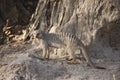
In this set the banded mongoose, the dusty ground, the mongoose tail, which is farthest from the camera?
the banded mongoose

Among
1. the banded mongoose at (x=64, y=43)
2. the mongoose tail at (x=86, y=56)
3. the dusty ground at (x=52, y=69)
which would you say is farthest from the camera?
the banded mongoose at (x=64, y=43)

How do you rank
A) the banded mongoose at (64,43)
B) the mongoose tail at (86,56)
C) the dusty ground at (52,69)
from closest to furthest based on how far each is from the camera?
the dusty ground at (52,69) → the mongoose tail at (86,56) → the banded mongoose at (64,43)

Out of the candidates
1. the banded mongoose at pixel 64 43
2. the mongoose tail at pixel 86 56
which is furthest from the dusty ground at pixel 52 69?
the banded mongoose at pixel 64 43

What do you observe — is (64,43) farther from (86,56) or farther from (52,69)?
(52,69)

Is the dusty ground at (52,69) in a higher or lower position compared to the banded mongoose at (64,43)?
lower

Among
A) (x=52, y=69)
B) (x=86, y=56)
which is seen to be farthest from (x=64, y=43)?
(x=52, y=69)

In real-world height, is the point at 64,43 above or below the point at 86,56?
above

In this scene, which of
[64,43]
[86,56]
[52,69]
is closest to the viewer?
[52,69]

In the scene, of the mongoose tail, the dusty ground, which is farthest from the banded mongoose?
the dusty ground

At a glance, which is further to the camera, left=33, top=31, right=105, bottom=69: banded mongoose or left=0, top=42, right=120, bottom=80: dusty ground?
left=33, top=31, right=105, bottom=69: banded mongoose

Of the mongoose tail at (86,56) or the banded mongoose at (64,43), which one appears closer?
the mongoose tail at (86,56)

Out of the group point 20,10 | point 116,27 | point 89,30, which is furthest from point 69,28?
point 20,10

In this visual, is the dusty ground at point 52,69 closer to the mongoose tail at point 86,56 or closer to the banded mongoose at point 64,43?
the mongoose tail at point 86,56

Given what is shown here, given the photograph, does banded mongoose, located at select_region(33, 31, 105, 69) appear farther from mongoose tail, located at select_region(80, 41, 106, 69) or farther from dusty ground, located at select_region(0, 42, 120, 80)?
dusty ground, located at select_region(0, 42, 120, 80)
